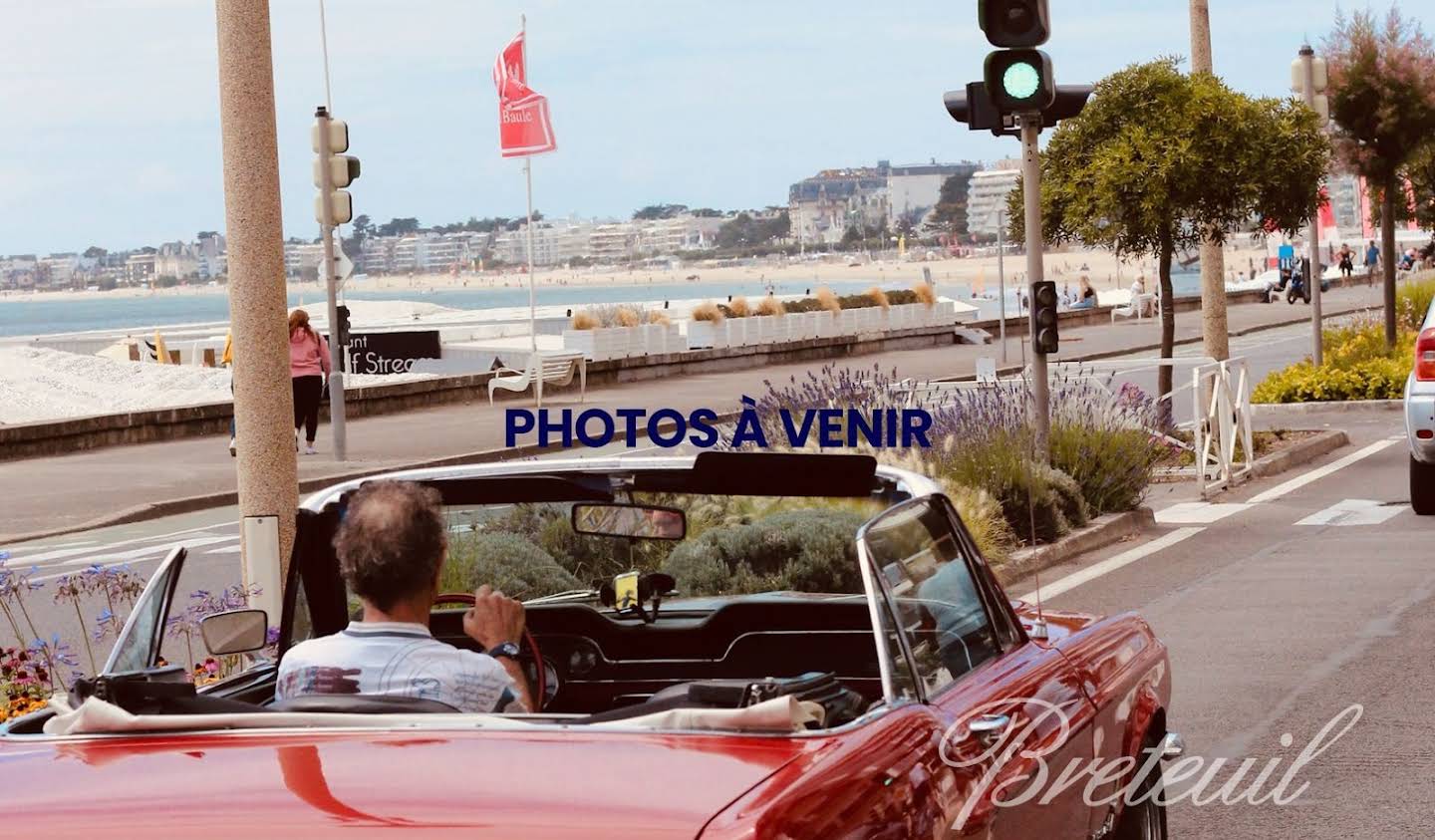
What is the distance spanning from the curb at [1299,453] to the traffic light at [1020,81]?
726 centimetres

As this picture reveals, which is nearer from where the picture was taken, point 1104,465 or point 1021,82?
point 1021,82

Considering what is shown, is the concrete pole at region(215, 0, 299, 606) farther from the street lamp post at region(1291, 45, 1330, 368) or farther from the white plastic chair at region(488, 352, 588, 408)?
the white plastic chair at region(488, 352, 588, 408)

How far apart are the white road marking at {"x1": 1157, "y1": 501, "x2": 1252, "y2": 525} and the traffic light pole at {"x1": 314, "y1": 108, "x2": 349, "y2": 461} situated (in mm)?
10364

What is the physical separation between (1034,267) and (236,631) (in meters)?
12.2

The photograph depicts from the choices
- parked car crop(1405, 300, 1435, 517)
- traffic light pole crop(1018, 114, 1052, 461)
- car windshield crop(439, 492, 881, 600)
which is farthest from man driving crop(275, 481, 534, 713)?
parked car crop(1405, 300, 1435, 517)

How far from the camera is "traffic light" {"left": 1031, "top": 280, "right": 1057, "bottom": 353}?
15.6m

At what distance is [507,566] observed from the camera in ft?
25.7

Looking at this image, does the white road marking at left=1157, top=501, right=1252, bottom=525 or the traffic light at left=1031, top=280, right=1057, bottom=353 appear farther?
the white road marking at left=1157, top=501, right=1252, bottom=525

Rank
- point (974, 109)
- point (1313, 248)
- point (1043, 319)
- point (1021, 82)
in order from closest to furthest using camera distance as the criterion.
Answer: point (1021, 82)
point (974, 109)
point (1043, 319)
point (1313, 248)

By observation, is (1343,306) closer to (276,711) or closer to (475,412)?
(475,412)

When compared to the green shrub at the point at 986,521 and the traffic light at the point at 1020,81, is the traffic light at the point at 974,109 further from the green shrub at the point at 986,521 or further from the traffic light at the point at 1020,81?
the green shrub at the point at 986,521

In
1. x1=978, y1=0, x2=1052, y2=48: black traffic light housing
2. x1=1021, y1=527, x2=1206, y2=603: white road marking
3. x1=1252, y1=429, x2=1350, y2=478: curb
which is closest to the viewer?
x1=978, y1=0, x2=1052, y2=48: black traffic light housing

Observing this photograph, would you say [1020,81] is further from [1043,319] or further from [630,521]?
[630,521]

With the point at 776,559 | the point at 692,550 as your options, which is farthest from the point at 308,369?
the point at 776,559
